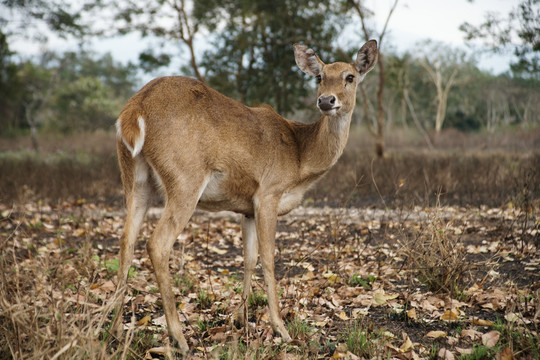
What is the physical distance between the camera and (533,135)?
1914cm

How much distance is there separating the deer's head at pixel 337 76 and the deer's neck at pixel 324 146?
13 centimetres

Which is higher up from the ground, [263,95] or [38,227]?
[263,95]

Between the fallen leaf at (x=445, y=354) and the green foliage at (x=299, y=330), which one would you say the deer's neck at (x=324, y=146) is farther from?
the fallen leaf at (x=445, y=354)

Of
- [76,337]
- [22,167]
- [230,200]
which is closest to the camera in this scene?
[76,337]

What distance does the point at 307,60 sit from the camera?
4.80 metres

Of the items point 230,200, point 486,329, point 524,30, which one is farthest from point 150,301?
point 524,30

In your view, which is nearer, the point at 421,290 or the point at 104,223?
the point at 421,290

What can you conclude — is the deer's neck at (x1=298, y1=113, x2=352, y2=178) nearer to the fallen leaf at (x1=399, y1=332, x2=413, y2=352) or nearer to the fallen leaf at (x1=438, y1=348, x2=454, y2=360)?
the fallen leaf at (x1=399, y1=332, x2=413, y2=352)

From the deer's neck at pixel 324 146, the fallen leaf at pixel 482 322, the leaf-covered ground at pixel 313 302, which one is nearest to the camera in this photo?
the leaf-covered ground at pixel 313 302

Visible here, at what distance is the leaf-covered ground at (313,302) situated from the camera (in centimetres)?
294

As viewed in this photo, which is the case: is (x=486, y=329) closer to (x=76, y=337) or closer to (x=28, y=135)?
(x=76, y=337)

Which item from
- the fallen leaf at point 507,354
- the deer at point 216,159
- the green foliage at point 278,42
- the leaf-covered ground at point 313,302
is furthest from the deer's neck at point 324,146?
the green foliage at point 278,42

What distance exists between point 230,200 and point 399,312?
1.71 meters

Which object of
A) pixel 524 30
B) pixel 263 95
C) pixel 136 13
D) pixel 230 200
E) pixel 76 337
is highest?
pixel 136 13
